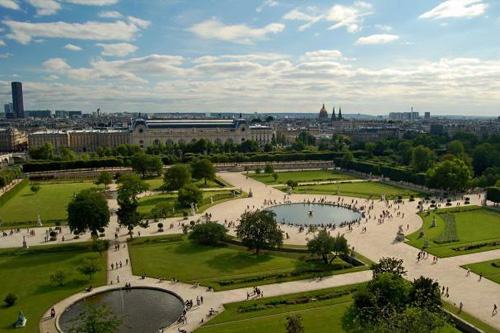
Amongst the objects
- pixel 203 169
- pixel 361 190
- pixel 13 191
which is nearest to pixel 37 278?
pixel 13 191

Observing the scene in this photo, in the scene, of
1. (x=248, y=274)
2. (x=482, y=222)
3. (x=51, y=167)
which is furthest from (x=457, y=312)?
(x=51, y=167)

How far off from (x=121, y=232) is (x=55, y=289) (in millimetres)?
15589

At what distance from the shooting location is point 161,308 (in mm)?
29531

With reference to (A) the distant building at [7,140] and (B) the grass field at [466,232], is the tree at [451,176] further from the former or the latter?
(A) the distant building at [7,140]

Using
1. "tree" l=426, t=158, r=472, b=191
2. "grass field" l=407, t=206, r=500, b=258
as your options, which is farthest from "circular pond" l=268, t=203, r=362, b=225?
"tree" l=426, t=158, r=472, b=191

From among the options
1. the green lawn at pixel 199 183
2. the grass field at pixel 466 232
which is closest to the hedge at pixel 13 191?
the green lawn at pixel 199 183

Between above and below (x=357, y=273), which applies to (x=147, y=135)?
above

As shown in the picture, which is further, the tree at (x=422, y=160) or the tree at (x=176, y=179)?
the tree at (x=422, y=160)

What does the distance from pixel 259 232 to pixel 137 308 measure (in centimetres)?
1375

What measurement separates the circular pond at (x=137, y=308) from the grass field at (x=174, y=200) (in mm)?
24553

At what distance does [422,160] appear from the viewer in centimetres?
8631

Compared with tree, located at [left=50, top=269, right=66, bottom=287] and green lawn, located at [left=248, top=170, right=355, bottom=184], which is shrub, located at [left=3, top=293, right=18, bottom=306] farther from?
green lawn, located at [left=248, top=170, right=355, bottom=184]

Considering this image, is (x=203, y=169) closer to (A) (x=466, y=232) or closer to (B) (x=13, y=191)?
(B) (x=13, y=191)

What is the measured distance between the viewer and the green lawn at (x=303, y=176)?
8606 centimetres
